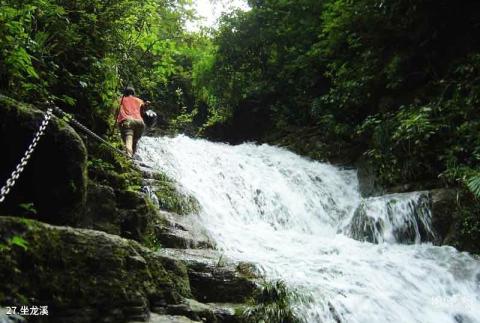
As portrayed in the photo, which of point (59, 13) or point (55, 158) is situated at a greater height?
point (59, 13)

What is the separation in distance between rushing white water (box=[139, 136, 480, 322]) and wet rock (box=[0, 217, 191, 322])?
6.12 feet

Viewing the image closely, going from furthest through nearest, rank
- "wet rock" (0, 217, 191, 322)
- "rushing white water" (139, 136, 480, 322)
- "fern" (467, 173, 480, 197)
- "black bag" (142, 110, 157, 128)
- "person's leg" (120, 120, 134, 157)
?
"black bag" (142, 110, 157, 128), "person's leg" (120, 120, 134, 157), "fern" (467, 173, 480, 197), "rushing white water" (139, 136, 480, 322), "wet rock" (0, 217, 191, 322)

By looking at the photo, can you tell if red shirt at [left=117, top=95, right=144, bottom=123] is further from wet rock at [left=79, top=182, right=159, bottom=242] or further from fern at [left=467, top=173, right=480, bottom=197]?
fern at [left=467, top=173, right=480, bottom=197]

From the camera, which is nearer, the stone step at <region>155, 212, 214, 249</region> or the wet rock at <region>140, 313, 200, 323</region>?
the wet rock at <region>140, 313, 200, 323</region>

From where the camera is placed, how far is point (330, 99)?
1325 cm

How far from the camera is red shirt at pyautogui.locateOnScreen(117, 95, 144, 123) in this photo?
297 inches

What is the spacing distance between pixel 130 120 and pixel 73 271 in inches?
181

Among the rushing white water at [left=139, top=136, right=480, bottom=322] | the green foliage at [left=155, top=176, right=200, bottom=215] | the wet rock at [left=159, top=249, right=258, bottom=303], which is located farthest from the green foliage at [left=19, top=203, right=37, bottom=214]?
the green foliage at [left=155, top=176, right=200, bottom=215]

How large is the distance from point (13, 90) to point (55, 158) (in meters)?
1.10

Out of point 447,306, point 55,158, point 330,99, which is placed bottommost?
point 447,306

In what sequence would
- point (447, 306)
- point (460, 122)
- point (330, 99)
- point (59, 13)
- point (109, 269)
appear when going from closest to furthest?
point (109, 269), point (59, 13), point (447, 306), point (460, 122), point (330, 99)

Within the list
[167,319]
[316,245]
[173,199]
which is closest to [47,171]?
[167,319]

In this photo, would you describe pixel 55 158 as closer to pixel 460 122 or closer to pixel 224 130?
pixel 460 122

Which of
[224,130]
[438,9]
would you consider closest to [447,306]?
[438,9]
